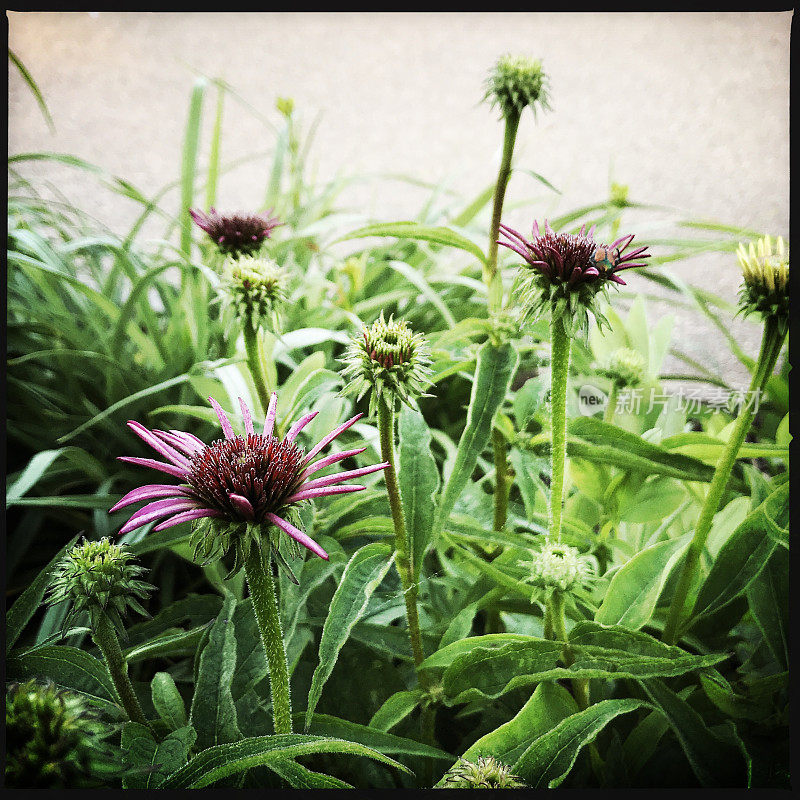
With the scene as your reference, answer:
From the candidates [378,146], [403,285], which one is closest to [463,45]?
[378,146]

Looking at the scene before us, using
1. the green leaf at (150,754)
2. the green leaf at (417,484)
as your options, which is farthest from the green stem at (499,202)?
the green leaf at (150,754)

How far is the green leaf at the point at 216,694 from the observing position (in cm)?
36

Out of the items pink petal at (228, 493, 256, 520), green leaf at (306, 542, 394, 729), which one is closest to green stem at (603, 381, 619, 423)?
green leaf at (306, 542, 394, 729)

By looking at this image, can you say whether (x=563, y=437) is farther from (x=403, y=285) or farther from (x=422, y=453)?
(x=403, y=285)

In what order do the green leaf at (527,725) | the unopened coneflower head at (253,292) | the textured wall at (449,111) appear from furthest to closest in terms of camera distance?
the textured wall at (449,111) → the unopened coneflower head at (253,292) → the green leaf at (527,725)

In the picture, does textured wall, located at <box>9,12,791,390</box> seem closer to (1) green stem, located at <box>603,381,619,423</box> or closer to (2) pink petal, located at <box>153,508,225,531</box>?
(1) green stem, located at <box>603,381,619,423</box>

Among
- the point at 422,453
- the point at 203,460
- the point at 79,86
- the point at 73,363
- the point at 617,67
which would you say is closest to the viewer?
the point at 203,460

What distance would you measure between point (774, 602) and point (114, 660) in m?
0.40

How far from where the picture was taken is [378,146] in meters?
1.07

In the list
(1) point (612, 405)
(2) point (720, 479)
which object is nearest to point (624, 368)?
(1) point (612, 405)

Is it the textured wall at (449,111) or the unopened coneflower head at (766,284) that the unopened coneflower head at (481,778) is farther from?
the textured wall at (449,111)

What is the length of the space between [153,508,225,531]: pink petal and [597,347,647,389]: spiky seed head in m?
0.35

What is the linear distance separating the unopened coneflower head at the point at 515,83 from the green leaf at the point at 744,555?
0.97 ft

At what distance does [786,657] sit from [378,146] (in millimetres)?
902
